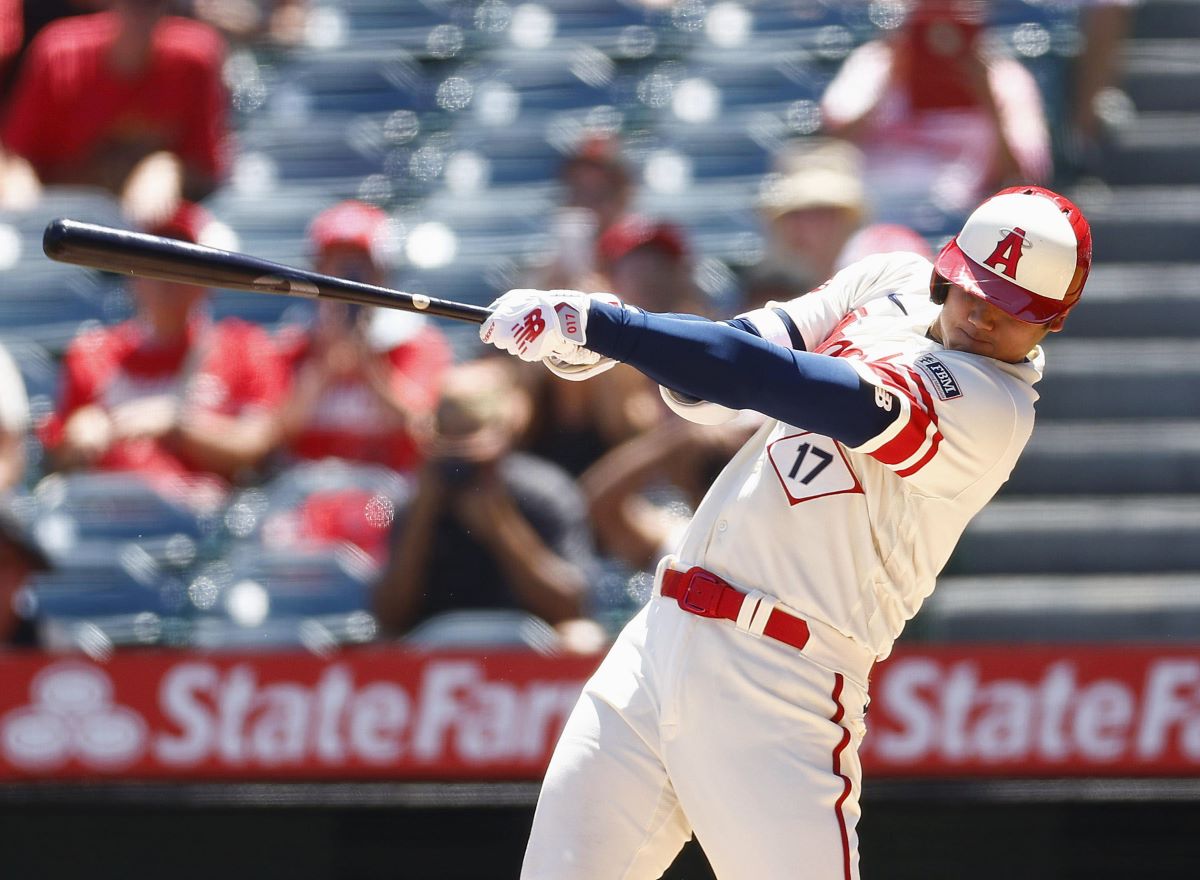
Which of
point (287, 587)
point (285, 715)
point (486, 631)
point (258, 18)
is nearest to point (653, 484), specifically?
point (486, 631)

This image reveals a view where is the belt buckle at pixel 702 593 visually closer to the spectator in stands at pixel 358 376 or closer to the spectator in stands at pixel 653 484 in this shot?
the spectator in stands at pixel 653 484

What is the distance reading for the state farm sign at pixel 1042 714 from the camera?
156 inches

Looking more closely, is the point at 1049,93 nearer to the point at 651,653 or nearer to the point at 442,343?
the point at 442,343

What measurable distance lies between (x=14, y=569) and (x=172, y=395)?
26.7 inches

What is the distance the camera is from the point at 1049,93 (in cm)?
529

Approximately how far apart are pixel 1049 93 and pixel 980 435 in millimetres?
3343

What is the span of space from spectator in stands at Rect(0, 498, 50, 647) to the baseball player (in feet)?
7.75

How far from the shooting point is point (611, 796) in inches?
92.4

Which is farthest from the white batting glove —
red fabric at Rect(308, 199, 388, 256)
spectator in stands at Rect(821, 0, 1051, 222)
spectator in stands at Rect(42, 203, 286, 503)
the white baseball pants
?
spectator in stands at Rect(821, 0, 1051, 222)

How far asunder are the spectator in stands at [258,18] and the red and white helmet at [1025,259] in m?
4.33

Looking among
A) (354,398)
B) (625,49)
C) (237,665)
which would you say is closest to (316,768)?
(237,665)

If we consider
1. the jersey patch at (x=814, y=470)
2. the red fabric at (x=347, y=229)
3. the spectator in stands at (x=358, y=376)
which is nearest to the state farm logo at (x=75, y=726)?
the spectator in stands at (x=358, y=376)

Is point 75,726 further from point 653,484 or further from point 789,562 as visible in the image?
point 789,562

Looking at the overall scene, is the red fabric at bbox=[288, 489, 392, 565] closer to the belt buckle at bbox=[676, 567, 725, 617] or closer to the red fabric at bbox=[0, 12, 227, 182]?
the red fabric at bbox=[0, 12, 227, 182]
